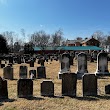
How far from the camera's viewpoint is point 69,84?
38.7 feet

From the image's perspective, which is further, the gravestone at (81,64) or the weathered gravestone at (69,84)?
the gravestone at (81,64)

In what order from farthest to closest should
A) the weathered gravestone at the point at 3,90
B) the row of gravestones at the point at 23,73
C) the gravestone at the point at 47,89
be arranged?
1. the row of gravestones at the point at 23,73
2. the gravestone at the point at 47,89
3. the weathered gravestone at the point at 3,90

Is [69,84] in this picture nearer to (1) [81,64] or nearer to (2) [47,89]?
(2) [47,89]

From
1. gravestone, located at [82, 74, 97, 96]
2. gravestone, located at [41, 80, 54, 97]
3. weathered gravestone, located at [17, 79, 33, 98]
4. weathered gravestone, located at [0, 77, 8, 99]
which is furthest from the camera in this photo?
gravestone, located at [82, 74, 97, 96]

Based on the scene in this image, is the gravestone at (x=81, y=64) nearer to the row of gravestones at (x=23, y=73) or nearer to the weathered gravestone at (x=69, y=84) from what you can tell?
the row of gravestones at (x=23, y=73)

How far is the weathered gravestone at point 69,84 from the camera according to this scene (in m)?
11.7

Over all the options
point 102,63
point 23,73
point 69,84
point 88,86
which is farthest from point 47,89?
point 102,63

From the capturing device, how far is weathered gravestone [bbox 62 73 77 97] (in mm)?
11711

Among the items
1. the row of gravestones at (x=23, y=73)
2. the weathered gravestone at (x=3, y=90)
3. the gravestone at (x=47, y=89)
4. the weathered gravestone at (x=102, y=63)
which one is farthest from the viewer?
the weathered gravestone at (x=102, y=63)

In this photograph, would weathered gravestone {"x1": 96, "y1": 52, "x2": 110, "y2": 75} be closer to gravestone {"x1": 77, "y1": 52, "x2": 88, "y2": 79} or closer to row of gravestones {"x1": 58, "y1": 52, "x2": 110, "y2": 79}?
row of gravestones {"x1": 58, "y1": 52, "x2": 110, "y2": 79}

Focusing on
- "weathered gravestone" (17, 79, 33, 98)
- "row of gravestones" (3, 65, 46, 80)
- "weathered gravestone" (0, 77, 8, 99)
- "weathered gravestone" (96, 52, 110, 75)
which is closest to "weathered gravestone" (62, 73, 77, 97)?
"weathered gravestone" (17, 79, 33, 98)

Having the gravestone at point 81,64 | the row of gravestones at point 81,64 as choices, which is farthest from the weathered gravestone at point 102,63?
the gravestone at point 81,64

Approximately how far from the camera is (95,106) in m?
9.80

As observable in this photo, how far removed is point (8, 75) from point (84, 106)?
1034cm
